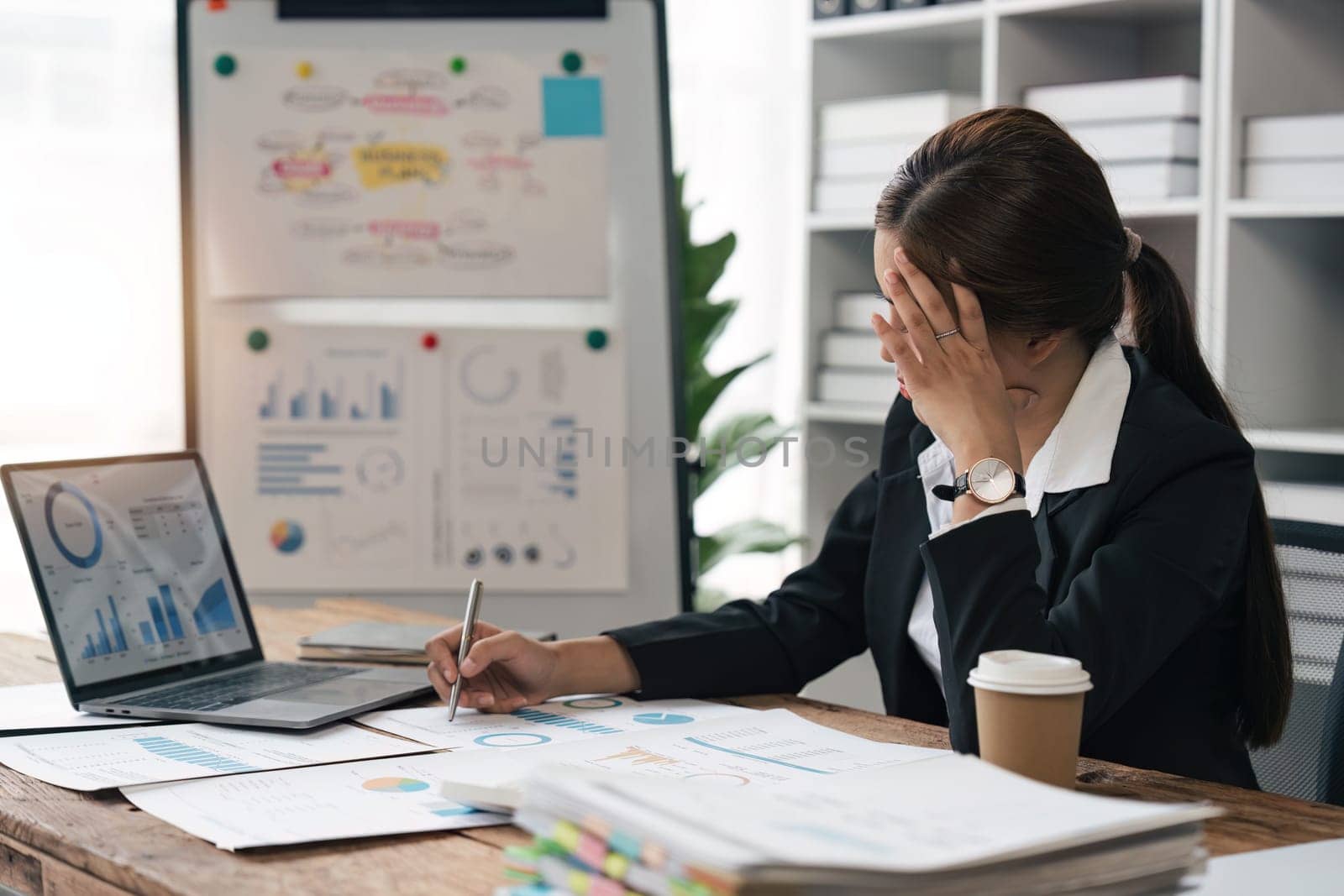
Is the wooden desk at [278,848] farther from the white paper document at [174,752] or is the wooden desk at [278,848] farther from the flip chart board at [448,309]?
the flip chart board at [448,309]

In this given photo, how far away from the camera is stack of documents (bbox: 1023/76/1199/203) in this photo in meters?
2.29

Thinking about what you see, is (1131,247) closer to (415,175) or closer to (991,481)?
(991,481)

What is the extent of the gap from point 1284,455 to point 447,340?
142cm

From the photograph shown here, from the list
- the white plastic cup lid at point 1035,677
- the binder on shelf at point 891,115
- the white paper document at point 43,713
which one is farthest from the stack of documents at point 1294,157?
the white paper document at point 43,713

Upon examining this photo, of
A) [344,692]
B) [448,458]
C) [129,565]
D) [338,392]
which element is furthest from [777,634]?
[338,392]

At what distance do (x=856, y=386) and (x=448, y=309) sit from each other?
0.80 m

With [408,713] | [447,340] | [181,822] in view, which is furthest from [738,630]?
[447,340]

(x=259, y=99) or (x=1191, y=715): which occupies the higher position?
(x=259, y=99)

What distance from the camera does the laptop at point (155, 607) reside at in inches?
52.7

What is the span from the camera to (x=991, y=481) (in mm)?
1222

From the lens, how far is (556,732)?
49.6 inches

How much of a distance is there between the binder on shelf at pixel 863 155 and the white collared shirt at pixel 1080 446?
51.5 inches

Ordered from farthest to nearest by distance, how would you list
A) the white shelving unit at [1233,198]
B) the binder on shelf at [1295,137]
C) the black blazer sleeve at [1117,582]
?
1. the white shelving unit at [1233,198]
2. the binder on shelf at [1295,137]
3. the black blazer sleeve at [1117,582]

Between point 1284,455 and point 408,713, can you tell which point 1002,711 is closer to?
point 408,713
